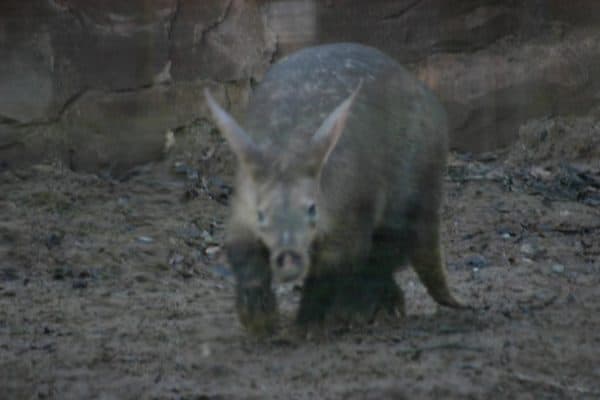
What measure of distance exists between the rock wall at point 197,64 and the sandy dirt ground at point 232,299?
0.22 metres

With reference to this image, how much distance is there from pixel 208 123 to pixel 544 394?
14.6 ft

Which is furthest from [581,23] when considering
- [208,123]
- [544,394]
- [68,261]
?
[544,394]

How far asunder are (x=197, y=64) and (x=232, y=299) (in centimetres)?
239

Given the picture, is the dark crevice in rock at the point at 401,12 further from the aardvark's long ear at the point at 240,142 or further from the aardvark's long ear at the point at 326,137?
the aardvark's long ear at the point at 240,142

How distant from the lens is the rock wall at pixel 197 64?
761 centimetres

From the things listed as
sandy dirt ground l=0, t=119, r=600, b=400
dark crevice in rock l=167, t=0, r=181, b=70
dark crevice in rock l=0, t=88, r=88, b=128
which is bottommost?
sandy dirt ground l=0, t=119, r=600, b=400

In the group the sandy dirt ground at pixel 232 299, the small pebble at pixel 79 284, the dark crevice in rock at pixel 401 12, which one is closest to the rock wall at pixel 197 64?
the dark crevice in rock at pixel 401 12

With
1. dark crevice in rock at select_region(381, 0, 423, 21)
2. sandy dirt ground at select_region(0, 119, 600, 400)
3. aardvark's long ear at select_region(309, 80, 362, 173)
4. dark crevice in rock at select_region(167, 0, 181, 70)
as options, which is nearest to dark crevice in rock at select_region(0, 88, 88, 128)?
sandy dirt ground at select_region(0, 119, 600, 400)

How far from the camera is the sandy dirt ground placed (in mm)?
4137

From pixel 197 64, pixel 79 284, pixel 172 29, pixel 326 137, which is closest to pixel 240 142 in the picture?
pixel 326 137

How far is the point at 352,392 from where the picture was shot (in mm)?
3930

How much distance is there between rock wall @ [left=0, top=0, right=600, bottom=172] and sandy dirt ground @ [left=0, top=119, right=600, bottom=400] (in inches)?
8.5

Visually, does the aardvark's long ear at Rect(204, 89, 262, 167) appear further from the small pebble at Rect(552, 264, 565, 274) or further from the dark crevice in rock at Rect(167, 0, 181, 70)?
the dark crevice in rock at Rect(167, 0, 181, 70)

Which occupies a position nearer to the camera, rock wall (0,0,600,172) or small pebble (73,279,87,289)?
small pebble (73,279,87,289)
